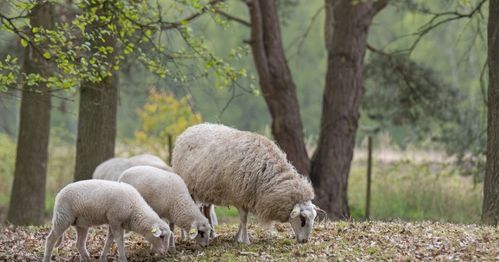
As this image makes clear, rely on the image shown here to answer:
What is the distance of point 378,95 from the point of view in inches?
697

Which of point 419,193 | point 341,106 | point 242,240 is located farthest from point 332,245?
point 419,193

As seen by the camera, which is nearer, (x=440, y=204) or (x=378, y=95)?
(x=440, y=204)

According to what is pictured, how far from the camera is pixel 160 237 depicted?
8.91m

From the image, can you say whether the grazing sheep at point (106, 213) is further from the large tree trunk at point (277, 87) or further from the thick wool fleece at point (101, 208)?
the large tree trunk at point (277, 87)

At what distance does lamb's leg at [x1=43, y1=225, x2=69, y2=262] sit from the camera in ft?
28.8

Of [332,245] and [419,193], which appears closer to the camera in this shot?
[332,245]

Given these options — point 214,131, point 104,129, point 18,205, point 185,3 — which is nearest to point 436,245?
point 214,131

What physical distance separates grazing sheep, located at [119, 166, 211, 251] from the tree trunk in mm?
3165

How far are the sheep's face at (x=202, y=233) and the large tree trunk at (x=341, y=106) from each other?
18.5ft

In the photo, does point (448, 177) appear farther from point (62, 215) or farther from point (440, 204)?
point (62, 215)

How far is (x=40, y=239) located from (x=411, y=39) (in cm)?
2884

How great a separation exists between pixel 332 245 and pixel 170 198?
6.87 feet

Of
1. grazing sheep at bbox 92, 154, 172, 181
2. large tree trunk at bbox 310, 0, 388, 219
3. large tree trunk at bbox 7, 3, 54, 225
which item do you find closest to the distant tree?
large tree trunk at bbox 310, 0, 388, 219

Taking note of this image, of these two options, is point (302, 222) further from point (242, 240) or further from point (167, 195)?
point (167, 195)
